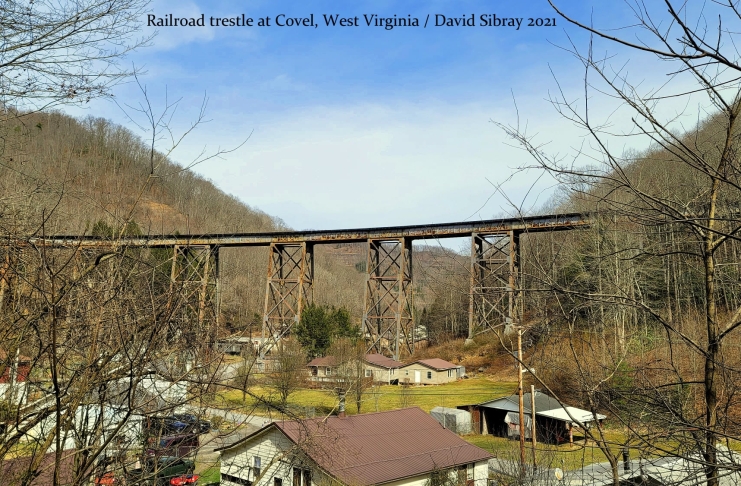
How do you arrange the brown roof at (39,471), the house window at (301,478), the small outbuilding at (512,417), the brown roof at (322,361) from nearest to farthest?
the brown roof at (39,471) < the house window at (301,478) < the small outbuilding at (512,417) < the brown roof at (322,361)

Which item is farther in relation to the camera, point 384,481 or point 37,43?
point 384,481

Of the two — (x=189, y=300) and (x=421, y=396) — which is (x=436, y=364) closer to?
(x=421, y=396)

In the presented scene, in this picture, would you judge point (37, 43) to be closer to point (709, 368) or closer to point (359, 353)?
point (709, 368)

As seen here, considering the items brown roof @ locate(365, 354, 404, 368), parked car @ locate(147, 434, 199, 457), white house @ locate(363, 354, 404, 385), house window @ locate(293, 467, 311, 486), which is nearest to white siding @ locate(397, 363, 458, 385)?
white house @ locate(363, 354, 404, 385)

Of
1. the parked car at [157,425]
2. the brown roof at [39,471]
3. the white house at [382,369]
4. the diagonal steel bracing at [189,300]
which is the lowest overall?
the white house at [382,369]

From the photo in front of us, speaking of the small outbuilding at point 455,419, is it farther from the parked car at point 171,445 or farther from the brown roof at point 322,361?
the parked car at point 171,445

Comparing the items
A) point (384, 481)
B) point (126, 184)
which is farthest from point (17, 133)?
point (384, 481)

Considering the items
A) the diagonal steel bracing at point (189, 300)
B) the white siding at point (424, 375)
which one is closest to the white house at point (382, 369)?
the white siding at point (424, 375)

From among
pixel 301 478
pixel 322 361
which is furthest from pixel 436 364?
pixel 301 478
